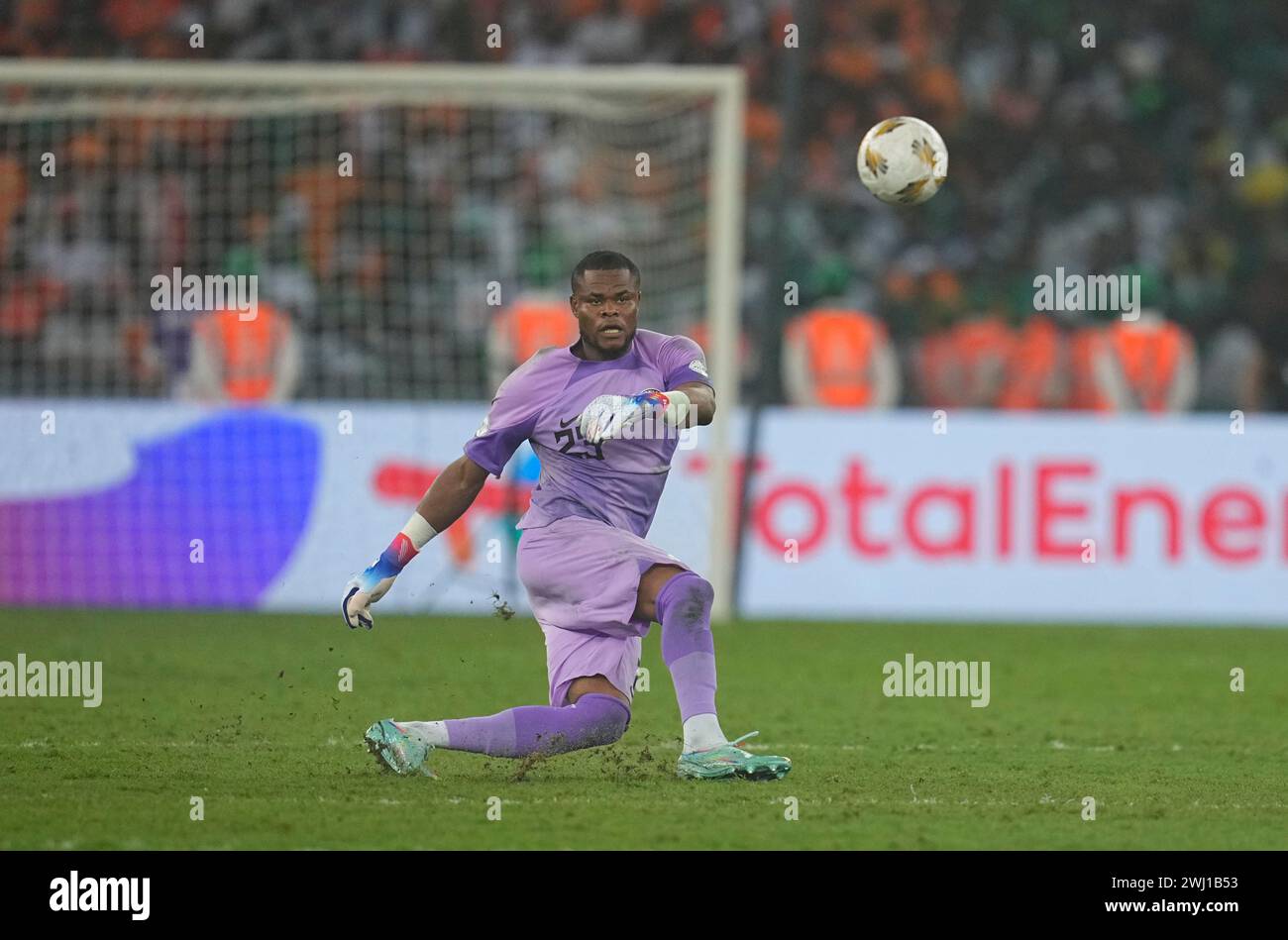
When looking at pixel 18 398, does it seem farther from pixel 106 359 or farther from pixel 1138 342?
pixel 1138 342

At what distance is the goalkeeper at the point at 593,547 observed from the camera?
6906mm

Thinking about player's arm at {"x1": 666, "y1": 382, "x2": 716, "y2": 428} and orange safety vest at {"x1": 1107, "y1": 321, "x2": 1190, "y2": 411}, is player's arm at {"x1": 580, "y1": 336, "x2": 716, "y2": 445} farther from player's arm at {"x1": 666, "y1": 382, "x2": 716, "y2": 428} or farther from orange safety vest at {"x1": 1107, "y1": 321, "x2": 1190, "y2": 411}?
orange safety vest at {"x1": 1107, "y1": 321, "x2": 1190, "y2": 411}


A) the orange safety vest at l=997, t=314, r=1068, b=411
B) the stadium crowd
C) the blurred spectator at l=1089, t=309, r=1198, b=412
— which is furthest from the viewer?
the orange safety vest at l=997, t=314, r=1068, b=411

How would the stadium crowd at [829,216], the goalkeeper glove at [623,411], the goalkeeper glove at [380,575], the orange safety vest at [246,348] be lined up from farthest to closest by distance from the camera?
the stadium crowd at [829,216] → the orange safety vest at [246,348] → the goalkeeper glove at [380,575] → the goalkeeper glove at [623,411]

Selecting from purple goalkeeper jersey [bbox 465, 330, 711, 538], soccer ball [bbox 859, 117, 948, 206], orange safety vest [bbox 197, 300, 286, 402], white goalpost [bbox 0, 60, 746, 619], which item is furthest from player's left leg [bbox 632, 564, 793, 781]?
orange safety vest [bbox 197, 300, 286, 402]

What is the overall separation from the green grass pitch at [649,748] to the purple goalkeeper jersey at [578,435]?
0.92 meters

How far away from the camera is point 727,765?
22.7ft

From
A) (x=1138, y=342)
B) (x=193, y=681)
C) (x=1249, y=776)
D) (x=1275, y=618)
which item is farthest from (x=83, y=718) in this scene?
(x=1138, y=342)

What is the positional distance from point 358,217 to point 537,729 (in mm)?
9354

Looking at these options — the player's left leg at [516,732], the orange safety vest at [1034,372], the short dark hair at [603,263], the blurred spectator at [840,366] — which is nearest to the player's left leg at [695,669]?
the player's left leg at [516,732]

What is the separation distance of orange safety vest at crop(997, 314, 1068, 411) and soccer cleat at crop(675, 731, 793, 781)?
954 cm

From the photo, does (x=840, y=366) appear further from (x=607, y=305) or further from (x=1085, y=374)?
(x=607, y=305)

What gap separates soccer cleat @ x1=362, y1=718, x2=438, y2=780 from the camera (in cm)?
693

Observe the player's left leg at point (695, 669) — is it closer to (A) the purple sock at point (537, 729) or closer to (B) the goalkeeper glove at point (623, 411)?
(A) the purple sock at point (537, 729)
